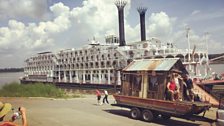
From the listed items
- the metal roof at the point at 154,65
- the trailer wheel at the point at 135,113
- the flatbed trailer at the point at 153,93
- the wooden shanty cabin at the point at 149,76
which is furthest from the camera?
the trailer wheel at the point at 135,113

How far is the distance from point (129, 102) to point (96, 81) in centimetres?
5200

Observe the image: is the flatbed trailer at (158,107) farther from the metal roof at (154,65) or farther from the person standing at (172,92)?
the metal roof at (154,65)

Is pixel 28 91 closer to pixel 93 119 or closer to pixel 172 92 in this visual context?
pixel 93 119

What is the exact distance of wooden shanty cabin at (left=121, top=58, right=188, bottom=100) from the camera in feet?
63.6

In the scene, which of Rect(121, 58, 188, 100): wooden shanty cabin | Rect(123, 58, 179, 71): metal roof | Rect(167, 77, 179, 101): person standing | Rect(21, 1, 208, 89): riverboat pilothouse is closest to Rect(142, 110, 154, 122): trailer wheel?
Rect(121, 58, 188, 100): wooden shanty cabin

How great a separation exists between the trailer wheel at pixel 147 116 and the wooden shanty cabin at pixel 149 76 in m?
0.97

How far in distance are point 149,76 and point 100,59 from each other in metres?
55.3

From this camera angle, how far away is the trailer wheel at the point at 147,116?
63.9 feet

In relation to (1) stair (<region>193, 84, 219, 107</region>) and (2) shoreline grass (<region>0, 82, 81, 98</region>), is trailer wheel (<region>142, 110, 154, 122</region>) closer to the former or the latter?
Answer: (1) stair (<region>193, 84, 219, 107</region>)

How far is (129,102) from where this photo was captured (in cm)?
2136

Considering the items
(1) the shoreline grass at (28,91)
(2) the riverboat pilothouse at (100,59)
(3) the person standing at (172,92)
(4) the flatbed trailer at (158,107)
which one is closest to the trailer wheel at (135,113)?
(4) the flatbed trailer at (158,107)

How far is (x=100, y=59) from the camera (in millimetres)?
75438

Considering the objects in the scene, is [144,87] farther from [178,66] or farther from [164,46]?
[164,46]

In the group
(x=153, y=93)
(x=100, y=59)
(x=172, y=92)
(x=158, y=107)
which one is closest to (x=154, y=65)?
(x=153, y=93)
